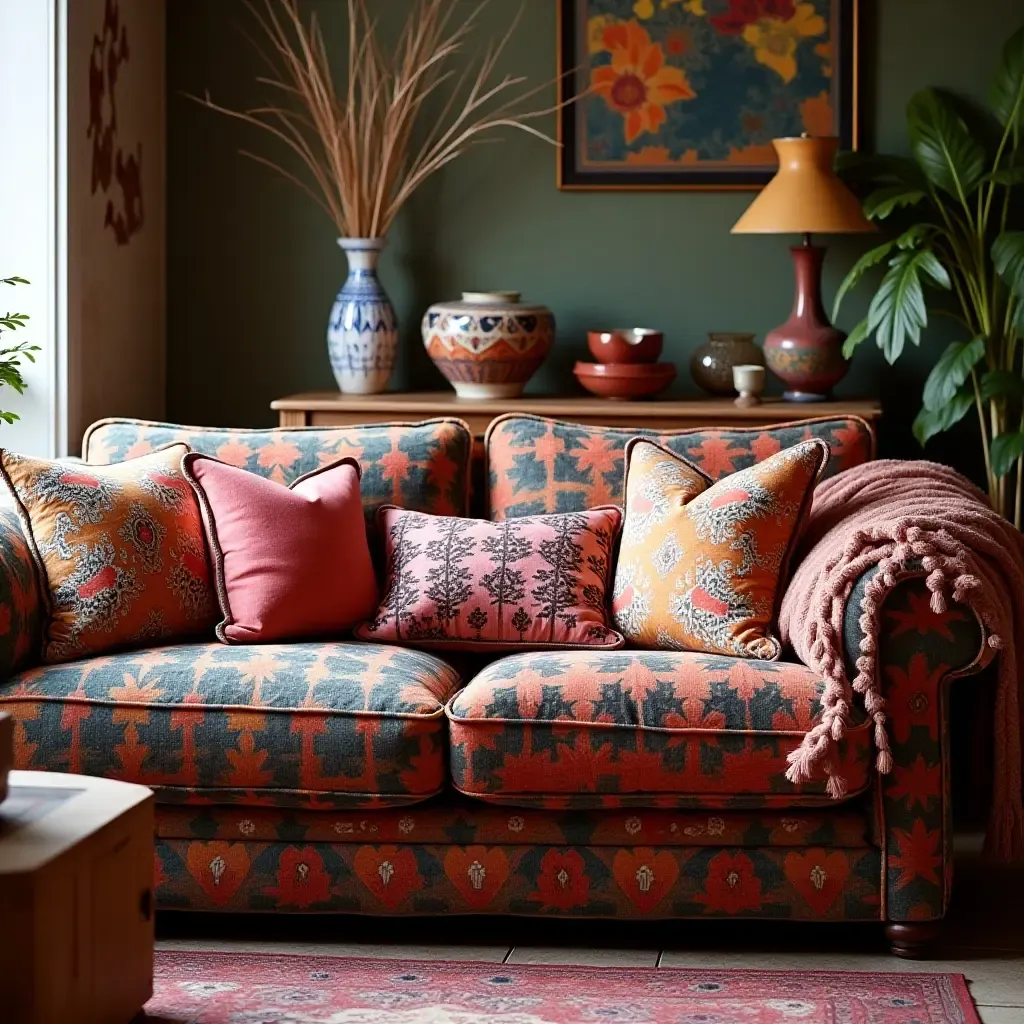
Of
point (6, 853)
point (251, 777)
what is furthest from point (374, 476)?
point (6, 853)

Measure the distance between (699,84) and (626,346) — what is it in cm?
74

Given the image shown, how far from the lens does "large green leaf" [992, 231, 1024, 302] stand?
346 centimetres

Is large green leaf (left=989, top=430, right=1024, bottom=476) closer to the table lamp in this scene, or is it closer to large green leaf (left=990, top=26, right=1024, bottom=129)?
the table lamp

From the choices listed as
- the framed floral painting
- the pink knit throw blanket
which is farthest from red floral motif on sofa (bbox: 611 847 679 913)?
the framed floral painting

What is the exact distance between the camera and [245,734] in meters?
2.54

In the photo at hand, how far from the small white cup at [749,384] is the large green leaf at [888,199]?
458 mm

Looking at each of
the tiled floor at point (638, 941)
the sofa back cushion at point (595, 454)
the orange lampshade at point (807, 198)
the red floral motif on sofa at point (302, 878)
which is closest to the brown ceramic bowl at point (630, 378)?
the orange lampshade at point (807, 198)

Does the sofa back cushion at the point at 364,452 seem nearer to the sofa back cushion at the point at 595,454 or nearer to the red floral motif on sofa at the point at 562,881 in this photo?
the sofa back cushion at the point at 595,454

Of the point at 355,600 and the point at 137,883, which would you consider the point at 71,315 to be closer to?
the point at 355,600

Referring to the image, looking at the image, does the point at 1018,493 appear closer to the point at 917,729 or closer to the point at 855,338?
the point at 855,338

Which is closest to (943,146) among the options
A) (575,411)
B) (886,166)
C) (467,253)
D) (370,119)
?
(886,166)

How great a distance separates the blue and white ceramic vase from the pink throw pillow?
92 centimetres

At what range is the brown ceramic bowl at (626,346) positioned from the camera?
3.79 metres

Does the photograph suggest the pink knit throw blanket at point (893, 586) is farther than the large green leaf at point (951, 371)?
No
